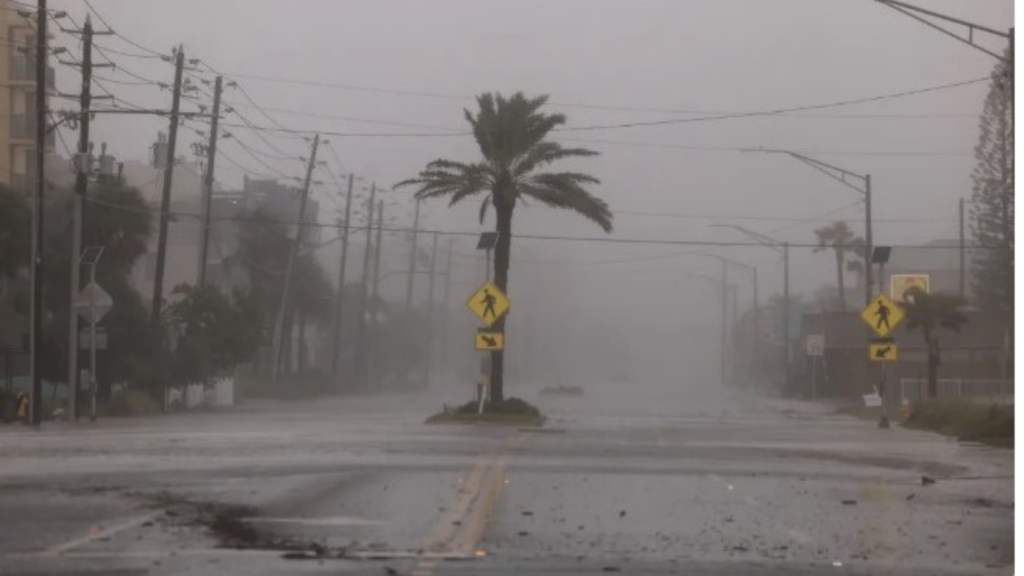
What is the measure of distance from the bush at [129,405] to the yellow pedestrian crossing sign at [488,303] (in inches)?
A: 580

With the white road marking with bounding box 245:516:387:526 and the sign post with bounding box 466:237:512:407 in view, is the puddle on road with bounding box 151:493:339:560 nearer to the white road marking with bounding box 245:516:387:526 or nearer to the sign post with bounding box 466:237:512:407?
the white road marking with bounding box 245:516:387:526

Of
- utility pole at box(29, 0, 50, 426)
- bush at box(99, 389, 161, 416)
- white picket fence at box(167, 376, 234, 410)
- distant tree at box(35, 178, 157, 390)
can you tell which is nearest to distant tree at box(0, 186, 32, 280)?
distant tree at box(35, 178, 157, 390)

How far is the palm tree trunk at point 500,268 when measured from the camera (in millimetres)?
52781

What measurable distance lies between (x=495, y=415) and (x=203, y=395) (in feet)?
91.1

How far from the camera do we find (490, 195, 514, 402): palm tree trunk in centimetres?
5278

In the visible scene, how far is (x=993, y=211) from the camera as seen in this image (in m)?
75.9

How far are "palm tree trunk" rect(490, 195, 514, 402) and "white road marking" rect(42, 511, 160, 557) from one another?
34.7 meters

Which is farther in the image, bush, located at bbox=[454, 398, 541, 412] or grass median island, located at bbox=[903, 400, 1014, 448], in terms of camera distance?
bush, located at bbox=[454, 398, 541, 412]

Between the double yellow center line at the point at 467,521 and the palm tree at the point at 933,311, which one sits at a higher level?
the palm tree at the point at 933,311

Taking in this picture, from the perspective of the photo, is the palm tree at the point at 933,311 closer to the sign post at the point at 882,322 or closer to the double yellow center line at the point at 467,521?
the sign post at the point at 882,322

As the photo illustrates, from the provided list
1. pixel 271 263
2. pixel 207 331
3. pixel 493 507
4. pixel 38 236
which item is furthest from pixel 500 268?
pixel 271 263

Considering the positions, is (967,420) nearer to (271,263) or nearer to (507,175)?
(507,175)

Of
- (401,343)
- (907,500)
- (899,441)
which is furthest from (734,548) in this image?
(401,343)

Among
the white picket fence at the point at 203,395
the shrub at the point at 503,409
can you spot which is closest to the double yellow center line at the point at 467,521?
the shrub at the point at 503,409
